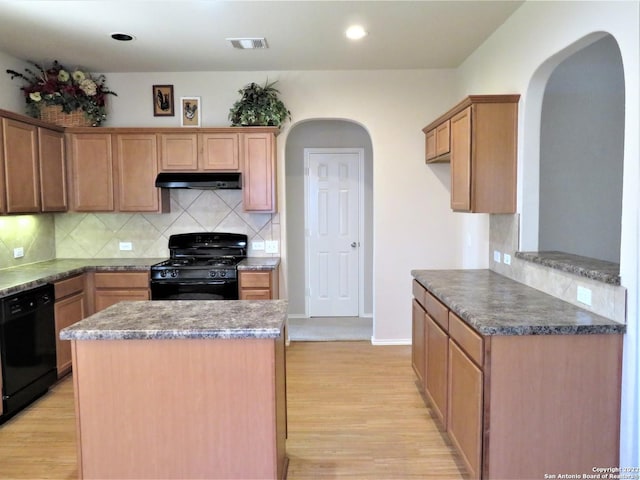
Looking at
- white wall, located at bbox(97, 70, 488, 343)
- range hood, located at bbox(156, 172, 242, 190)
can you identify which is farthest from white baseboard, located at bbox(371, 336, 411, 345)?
range hood, located at bbox(156, 172, 242, 190)

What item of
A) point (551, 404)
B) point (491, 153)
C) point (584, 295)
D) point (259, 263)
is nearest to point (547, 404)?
point (551, 404)

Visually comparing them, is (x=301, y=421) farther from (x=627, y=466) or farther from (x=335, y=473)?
(x=627, y=466)

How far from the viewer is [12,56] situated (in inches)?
152

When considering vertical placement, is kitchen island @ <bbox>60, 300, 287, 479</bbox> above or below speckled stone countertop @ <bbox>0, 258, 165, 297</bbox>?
below

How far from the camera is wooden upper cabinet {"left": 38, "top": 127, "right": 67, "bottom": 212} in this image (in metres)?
3.82

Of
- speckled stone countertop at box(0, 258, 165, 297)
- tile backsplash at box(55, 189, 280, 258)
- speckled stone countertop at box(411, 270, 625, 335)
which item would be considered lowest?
speckled stone countertop at box(411, 270, 625, 335)

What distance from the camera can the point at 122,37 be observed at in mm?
3459

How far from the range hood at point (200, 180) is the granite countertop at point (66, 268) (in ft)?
2.51

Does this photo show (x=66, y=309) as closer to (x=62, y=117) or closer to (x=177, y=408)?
(x=62, y=117)

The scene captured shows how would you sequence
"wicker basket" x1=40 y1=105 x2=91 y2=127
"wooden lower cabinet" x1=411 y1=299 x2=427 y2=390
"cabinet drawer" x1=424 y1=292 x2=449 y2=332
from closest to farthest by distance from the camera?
"cabinet drawer" x1=424 y1=292 x2=449 y2=332, "wooden lower cabinet" x1=411 y1=299 x2=427 y2=390, "wicker basket" x1=40 y1=105 x2=91 y2=127

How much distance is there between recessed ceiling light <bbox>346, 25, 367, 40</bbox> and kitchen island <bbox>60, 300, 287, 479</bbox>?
2.48m

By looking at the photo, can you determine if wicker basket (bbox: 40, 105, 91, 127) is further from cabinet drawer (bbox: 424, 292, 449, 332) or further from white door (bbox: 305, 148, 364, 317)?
cabinet drawer (bbox: 424, 292, 449, 332)

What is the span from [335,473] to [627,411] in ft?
4.85

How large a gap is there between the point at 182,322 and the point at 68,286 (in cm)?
228
